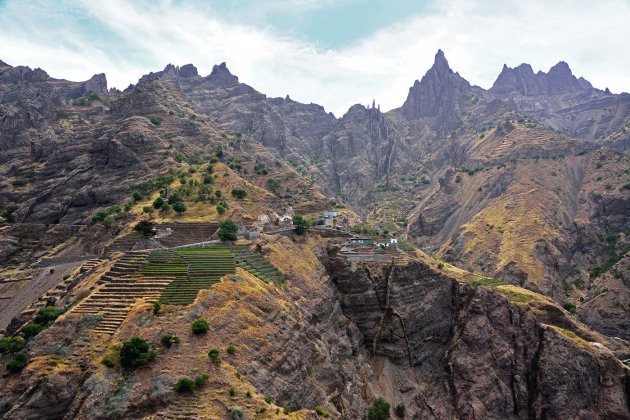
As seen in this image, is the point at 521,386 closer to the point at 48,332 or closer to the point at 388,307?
the point at 388,307

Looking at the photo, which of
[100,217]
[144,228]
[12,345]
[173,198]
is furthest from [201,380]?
[100,217]

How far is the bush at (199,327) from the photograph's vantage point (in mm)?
52031

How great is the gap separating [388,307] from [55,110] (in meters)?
160

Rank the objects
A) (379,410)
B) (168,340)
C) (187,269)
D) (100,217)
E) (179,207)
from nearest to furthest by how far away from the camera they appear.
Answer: (168,340) → (187,269) → (379,410) → (179,207) → (100,217)

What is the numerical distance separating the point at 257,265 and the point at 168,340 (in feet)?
79.9

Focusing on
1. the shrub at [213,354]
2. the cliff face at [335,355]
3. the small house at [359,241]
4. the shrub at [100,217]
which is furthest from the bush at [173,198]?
the shrub at [213,354]

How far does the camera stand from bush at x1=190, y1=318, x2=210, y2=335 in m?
52.0

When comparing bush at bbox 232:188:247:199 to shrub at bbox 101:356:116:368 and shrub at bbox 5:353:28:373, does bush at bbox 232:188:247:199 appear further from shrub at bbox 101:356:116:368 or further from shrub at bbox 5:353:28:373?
shrub at bbox 101:356:116:368

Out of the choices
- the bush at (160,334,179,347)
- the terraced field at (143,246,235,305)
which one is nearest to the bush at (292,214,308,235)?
the terraced field at (143,246,235,305)

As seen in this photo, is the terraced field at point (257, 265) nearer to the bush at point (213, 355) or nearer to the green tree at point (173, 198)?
the bush at point (213, 355)

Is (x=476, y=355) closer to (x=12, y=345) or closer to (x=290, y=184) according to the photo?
(x=290, y=184)

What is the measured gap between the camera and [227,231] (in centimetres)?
8350

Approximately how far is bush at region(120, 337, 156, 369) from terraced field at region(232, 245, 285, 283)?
21966mm

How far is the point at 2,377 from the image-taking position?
49000 millimetres
